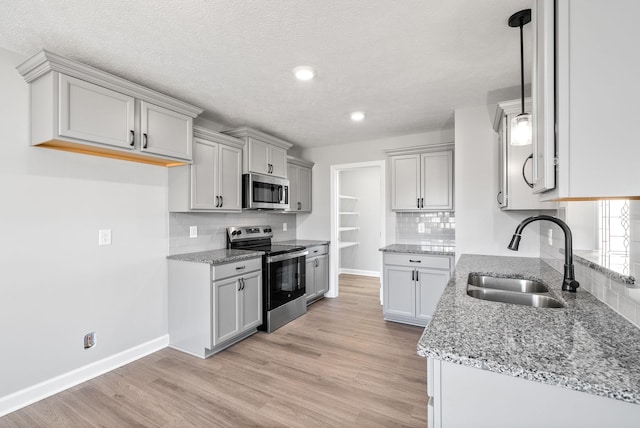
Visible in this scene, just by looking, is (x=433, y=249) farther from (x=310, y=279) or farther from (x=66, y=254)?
(x=66, y=254)

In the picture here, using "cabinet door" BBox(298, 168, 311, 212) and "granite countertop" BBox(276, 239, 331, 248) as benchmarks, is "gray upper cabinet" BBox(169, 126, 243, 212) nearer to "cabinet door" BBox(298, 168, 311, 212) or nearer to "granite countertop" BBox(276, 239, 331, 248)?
"granite countertop" BBox(276, 239, 331, 248)

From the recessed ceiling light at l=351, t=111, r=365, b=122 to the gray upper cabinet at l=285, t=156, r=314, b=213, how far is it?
4.01ft

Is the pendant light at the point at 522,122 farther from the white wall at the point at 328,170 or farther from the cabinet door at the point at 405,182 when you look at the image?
the white wall at the point at 328,170

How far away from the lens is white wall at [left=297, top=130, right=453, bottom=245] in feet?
14.4

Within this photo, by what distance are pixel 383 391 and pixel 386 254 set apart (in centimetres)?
167

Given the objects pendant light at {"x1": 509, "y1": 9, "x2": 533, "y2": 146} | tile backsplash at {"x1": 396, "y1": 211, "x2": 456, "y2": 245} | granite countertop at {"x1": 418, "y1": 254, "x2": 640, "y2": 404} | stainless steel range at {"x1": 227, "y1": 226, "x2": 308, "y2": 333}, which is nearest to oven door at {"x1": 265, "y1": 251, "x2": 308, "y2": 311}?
stainless steel range at {"x1": 227, "y1": 226, "x2": 308, "y2": 333}

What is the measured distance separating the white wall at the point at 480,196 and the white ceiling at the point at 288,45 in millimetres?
240

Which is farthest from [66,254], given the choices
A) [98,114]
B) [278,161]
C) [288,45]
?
[278,161]

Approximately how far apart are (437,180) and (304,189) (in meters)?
2.00

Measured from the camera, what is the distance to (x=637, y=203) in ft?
3.92

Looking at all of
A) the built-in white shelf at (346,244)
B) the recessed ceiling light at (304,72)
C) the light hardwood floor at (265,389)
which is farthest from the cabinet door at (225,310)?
the built-in white shelf at (346,244)

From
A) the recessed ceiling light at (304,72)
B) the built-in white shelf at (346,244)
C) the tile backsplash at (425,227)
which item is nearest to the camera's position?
the recessed ceiling light at (304,72)

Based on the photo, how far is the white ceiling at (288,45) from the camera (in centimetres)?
170

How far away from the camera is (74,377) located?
7.85 feet
